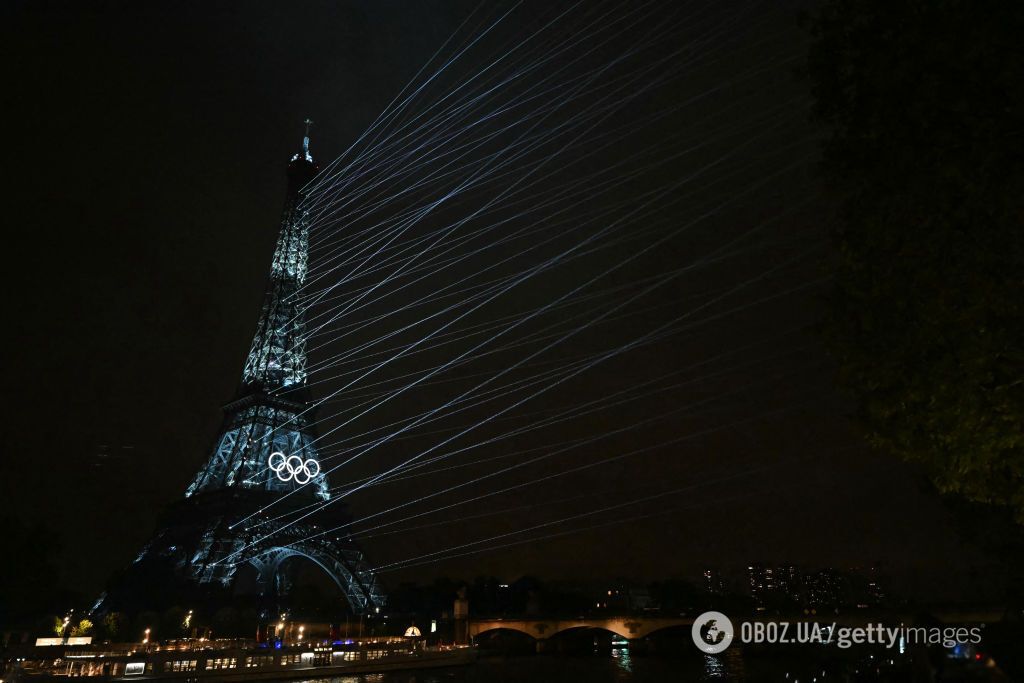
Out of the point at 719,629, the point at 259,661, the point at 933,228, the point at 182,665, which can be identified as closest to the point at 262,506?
the point at 259,661

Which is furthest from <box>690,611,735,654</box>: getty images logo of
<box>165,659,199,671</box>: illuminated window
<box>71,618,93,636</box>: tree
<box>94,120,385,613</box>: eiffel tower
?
<box>71,618,93,636</box>: tree

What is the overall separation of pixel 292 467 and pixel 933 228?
5961 cm

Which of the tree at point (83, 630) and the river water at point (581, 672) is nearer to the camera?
the river water at point (581, 672)

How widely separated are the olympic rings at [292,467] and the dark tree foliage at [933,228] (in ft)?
187

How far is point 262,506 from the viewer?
59.9 metres

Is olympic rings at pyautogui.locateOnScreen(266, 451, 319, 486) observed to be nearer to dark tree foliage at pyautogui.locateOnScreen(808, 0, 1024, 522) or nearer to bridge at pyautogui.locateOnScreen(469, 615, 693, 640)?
bridge at pyautogui.locateOnScreen(469, 615, 693, 640)

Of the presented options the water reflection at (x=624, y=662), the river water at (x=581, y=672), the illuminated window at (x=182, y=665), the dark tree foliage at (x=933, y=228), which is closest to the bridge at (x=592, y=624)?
the water reflection at (x=624, y=662)

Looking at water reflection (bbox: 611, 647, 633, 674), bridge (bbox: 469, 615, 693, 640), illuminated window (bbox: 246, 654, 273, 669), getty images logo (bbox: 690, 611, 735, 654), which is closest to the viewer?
getty images logo (bbox: 690, 611, 735, 654)

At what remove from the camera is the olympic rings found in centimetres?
6191

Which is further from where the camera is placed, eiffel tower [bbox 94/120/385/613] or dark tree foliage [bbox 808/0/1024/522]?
eiffel tower [bbox 94/120/385/613]

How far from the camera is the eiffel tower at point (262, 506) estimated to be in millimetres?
57344

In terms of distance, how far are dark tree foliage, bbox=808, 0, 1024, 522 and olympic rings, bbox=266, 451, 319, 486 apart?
5698cm

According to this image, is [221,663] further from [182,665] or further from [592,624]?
[592,624]

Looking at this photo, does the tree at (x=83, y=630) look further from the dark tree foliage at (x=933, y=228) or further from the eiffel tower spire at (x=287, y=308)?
the dark tree foliage at (x=933, y=228)
